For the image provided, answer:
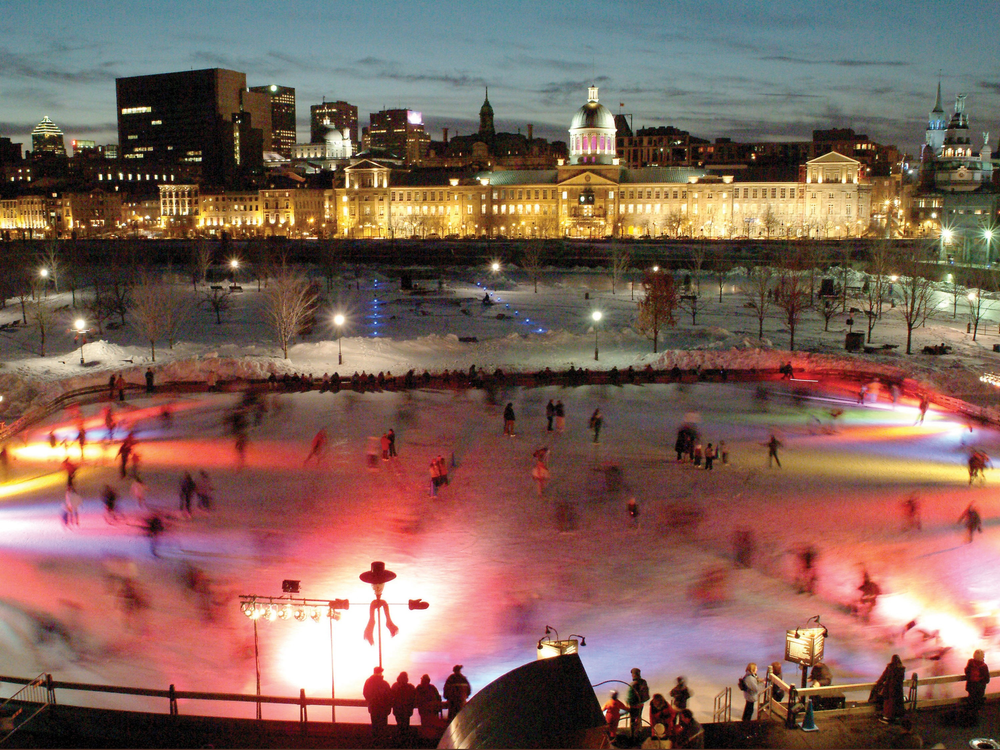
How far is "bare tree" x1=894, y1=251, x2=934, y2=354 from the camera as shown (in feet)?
122

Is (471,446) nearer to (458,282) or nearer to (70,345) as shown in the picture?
(70,345)

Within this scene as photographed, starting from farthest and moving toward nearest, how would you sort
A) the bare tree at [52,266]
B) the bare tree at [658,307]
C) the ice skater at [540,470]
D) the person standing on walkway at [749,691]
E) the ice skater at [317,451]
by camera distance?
the bare tree at [52,266] < the bare tree at [658,307] < the ice skater at [317,451] < the ice skater at [540,470] < the person standing on walkway at [749,691]

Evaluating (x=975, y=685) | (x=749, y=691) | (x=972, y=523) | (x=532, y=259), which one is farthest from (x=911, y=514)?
(x=532, y=259)

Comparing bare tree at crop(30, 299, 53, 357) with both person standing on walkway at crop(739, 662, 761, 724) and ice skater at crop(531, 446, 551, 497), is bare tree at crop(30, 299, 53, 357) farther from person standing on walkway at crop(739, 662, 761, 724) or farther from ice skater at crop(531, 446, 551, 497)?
person standing on walkway at crop(739, 662, 761, 724)

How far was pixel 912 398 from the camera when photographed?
85.3 ft

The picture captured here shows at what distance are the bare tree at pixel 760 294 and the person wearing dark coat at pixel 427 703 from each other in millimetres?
30836

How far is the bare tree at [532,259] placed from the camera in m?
65.2

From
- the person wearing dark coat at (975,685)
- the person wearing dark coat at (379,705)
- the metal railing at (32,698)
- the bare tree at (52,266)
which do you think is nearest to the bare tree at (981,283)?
the person wearing dark coat at (975,685)

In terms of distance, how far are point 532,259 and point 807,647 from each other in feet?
194

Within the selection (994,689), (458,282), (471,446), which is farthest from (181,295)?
(994,689)

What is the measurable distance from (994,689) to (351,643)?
25.3ft

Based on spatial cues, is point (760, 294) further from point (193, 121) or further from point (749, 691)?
point (193, 121)

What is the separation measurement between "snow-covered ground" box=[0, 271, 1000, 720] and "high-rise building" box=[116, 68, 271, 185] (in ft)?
518

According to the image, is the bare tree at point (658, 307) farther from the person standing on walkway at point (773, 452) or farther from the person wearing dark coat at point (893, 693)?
the person wearing dark coat at point (893, 693)
